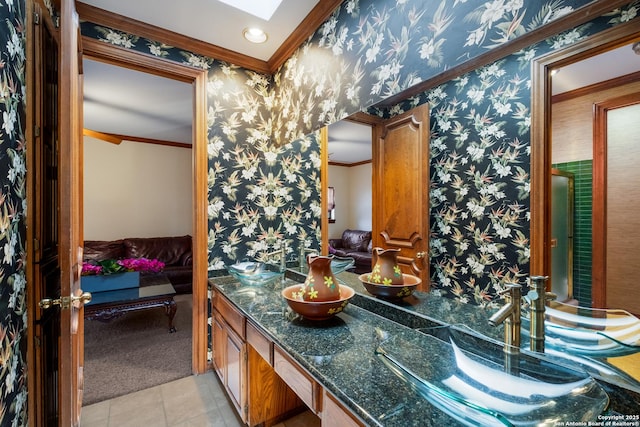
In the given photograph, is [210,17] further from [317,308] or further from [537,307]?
[537,307]

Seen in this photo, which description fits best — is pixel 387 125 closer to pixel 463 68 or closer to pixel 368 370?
pixel 463 68

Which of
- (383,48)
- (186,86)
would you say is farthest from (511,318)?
(186,86)

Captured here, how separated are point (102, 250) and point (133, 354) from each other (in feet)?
8.19

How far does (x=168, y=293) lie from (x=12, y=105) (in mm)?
2413

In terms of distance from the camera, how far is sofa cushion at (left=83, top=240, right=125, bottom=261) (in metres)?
4.15

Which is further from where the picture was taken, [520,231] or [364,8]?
[364,8]

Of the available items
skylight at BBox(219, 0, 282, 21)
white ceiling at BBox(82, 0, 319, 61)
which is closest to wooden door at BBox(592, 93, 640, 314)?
white ceiling at BBox(82, 0, 319, 61)

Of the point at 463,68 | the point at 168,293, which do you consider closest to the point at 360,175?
the point at 463,68

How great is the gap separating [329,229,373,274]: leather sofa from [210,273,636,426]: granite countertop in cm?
12

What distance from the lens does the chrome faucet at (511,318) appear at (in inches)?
32.5

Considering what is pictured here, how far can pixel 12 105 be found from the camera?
1.03 metres

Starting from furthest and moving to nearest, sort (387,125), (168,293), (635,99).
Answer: (168,293), (387,125), (635,99)

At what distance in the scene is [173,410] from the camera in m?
1.83

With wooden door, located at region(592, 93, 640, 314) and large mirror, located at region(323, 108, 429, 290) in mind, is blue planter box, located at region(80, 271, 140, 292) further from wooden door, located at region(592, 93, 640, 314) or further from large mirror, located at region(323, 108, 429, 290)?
wooden door, located at region(592, 93, 640, 314)
